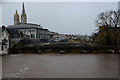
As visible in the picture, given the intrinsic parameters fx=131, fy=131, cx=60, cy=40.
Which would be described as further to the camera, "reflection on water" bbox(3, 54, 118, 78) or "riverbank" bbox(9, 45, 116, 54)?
"riverbank" bbox(9, 45, 116, 54)

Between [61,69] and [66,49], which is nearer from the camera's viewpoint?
[61,69]

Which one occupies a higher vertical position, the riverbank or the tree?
the tree

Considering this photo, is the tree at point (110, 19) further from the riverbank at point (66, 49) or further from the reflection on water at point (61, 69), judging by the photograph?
the reflection on water at point (61, 69)

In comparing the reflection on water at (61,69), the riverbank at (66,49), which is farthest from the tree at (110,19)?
the reflection on water at (61,69)

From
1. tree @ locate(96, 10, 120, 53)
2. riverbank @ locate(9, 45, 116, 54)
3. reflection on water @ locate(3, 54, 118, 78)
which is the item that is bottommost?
reflection on water @ locate(3, 54, 118, 78)

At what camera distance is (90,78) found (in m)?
5.11

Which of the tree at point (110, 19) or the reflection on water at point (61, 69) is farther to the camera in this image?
the tree at point (110, 19)

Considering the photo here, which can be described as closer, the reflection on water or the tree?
the reflection on water

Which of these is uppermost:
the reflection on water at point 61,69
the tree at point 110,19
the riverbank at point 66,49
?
the tree at point 110,19

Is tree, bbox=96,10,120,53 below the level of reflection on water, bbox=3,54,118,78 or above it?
above

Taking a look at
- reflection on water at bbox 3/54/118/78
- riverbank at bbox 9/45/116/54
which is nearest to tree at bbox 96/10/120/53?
riverbank at bbox 9/45/116/54

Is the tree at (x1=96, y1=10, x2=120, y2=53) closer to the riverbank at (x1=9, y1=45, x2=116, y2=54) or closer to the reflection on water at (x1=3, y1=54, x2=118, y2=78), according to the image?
the riverbank at (x1=9, y1=45, x2=116, y2=54)

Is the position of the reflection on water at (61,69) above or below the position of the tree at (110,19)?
below

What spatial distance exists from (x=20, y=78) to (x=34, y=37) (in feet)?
108
